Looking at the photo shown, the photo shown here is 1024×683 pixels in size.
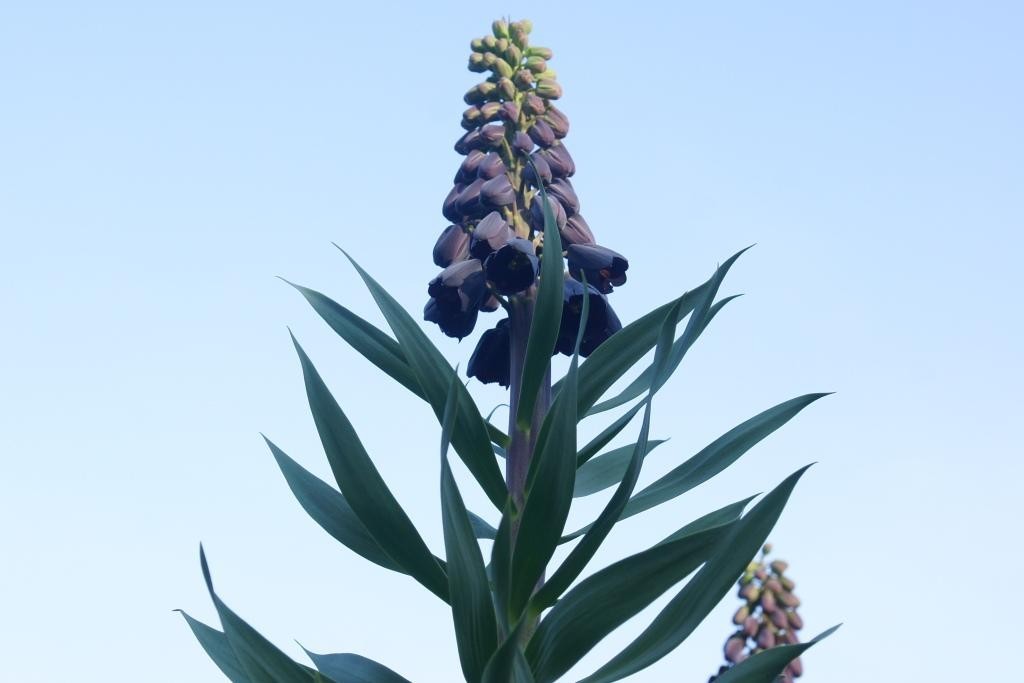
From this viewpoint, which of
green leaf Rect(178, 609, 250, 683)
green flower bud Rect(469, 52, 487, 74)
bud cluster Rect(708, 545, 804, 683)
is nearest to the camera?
green leaf Rect(178, 609, 250, 683)

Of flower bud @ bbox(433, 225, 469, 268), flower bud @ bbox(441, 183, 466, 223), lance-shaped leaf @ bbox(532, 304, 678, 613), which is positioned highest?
flower bud @ bbox(441, 183, 466, 223)

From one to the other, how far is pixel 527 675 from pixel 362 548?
0.66 m

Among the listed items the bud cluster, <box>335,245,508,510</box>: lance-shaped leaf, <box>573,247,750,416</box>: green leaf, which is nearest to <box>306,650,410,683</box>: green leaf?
<box>335,245,508,510</box>: lance-shaped leaf

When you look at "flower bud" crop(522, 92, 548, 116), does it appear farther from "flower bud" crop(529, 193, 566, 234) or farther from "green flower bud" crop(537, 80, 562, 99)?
"flower bud" crop(529, 193, 566, 234)

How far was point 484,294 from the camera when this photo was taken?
3268 mm

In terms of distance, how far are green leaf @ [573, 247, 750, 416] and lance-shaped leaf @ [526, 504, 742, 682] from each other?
592 millimetres

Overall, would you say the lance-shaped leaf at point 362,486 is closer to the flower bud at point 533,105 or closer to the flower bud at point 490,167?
the flower bud at point 490,167

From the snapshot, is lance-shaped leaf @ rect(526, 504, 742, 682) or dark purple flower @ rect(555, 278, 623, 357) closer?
lance-shaped leaf @ rect(526, 504, 742, 682)

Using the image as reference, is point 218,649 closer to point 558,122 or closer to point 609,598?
point 609,598

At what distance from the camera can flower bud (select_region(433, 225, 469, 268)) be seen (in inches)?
133

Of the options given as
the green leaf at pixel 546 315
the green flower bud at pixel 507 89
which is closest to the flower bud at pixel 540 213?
the green flower bud at pixel 507 89

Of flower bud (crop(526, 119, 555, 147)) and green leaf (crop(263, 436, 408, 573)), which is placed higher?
flower bud (crop(526, 119, 555, 147))

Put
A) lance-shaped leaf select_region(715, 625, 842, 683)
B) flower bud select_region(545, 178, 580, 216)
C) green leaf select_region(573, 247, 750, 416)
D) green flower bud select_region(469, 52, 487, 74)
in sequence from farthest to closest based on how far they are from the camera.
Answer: green flower bud select_region(469, 52, 487, 74), flower bud select_region(545, 178, 580, 216), green leaf select_region(573, 247, 750, 416), lance-shaped leaf select_region(715, 625, 842, 683)

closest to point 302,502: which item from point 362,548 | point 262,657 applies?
point 362,548
